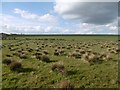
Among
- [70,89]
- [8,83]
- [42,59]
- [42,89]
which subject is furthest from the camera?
[42,59]

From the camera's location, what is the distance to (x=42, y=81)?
13.3 metres

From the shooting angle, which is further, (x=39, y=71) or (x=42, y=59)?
(x=42, y=59)

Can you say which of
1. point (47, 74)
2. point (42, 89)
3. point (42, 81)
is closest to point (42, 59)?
point (47, 74)

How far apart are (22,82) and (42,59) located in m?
7.34

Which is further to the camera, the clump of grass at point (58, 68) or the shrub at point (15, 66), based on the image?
the shrub at point (15, 66)

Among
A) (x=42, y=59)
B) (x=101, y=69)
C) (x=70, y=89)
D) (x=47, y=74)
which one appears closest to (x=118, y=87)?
(x=70, y=89)

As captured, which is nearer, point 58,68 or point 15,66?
point 58,68

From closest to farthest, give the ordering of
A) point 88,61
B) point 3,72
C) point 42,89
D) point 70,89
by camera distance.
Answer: point 70,89 < point 42,89 < point 3,72 < point 88,61

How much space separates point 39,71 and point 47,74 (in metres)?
1.22

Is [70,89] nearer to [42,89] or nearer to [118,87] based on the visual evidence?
[42,89]

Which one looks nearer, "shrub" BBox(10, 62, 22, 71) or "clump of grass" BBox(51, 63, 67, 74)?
"clump of grass" BBox(51, 63, 67, 74)

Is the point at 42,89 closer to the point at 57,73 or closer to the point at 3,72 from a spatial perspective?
the point at 57,73

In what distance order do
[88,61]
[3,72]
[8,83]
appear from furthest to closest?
[88,61], [3,72], [8,83]

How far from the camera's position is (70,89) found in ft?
37.1
